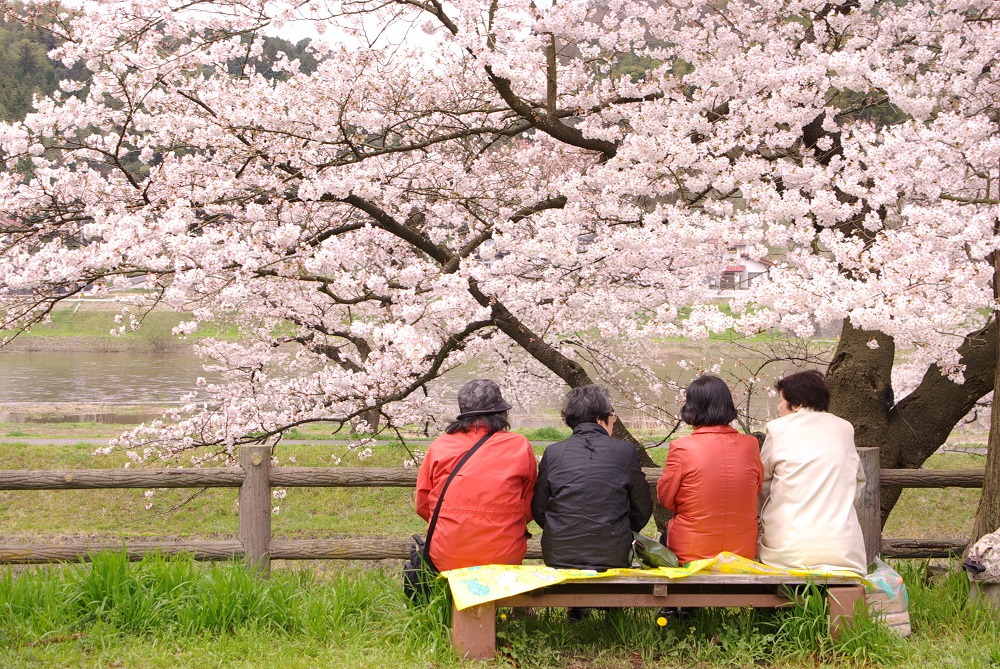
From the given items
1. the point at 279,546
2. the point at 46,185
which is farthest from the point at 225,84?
the point at 279,546

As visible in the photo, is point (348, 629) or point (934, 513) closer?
point (348, 629)

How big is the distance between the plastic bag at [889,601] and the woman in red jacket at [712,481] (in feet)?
2.00

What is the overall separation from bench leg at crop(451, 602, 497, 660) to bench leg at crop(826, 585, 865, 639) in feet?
5.18

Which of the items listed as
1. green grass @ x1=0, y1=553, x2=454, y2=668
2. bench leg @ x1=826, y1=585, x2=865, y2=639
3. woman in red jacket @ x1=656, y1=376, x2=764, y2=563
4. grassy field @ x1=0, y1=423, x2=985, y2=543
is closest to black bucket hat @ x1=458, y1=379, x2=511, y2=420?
woman in red jacket @ x1=656, y1=376, x2=764, y2=563

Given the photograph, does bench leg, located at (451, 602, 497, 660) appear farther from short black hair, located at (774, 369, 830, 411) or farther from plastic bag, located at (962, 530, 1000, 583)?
plastic bag, located at (962, 530, 1000, 583)

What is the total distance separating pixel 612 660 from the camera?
3705 millimetres

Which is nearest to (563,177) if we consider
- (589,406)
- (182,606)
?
(589,406)

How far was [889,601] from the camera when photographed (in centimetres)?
392

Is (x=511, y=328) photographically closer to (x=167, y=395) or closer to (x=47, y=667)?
(x=47, y=667)

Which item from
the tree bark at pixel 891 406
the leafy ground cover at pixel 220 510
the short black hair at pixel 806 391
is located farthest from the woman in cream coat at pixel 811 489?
the leafy ground cover at pixel 220 510

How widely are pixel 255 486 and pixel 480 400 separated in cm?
156

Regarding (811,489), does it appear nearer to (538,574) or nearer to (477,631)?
(538,574)

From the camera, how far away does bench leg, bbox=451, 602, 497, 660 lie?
360 centimetres

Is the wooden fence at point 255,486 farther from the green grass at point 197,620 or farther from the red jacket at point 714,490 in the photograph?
the red jacket at point 714,490
